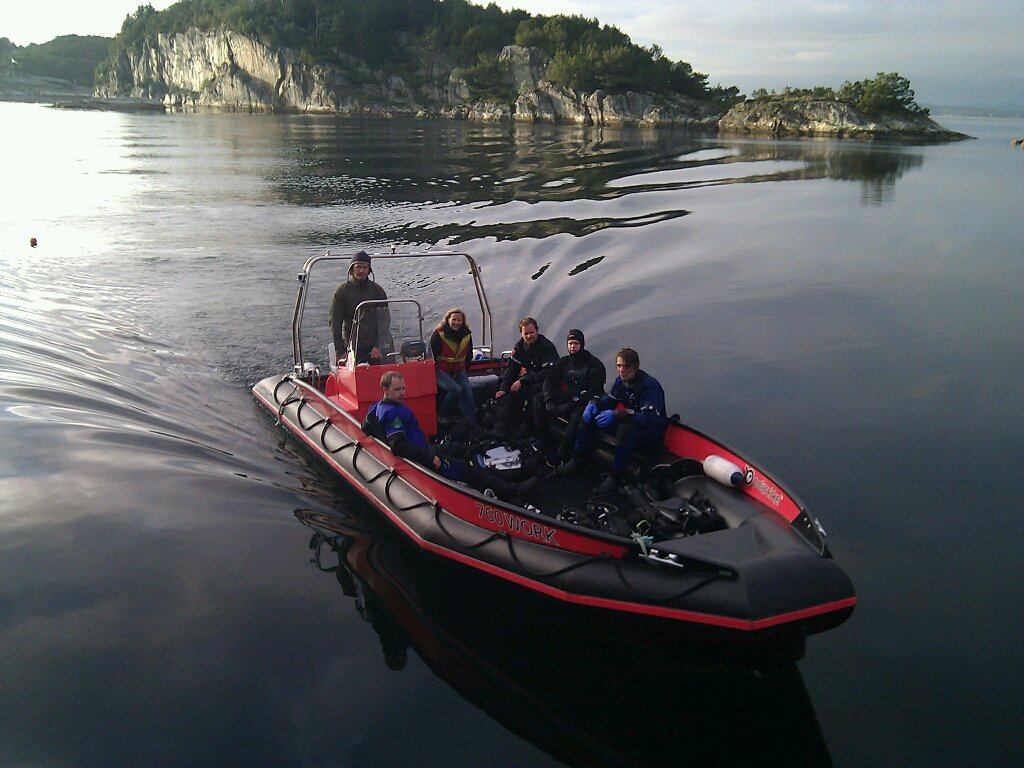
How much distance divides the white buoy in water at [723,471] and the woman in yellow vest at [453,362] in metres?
2.69

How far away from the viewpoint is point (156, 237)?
19.9 m

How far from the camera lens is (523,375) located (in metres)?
8.12

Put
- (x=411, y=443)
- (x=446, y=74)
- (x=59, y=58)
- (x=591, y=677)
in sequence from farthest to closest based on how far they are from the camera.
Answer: (x=59, y=58), (x=446, y=74), (x=411, y=443), (x=591, y=677)

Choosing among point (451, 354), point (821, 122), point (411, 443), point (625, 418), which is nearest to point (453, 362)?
point (451, 354)

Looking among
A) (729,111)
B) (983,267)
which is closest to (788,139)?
(729,111)

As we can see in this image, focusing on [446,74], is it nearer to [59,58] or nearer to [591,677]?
[591,677]

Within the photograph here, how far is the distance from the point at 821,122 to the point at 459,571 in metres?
69.3

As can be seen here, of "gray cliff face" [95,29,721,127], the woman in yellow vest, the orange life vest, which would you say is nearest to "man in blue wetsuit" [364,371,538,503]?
the woman in yellow vest

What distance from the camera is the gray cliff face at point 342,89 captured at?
78125 millimetres

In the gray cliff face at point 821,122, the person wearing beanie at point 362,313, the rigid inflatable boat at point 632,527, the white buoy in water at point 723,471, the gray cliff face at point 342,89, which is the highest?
the gray cliff face at point 342,89

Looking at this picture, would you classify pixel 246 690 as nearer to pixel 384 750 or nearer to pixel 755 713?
pixel 384 750

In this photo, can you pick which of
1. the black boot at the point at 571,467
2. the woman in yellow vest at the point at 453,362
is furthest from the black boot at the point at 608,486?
the woman in yellow vest at the point at 453,362

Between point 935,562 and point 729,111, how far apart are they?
72.0 metres

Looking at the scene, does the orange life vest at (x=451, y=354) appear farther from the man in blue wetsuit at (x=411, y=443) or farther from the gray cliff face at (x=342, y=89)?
the gray cliff face at (x=342, y=89)
